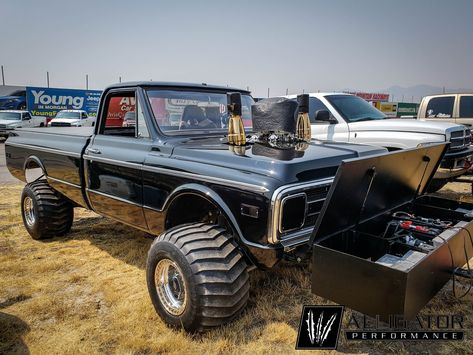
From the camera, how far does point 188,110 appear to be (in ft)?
13.2

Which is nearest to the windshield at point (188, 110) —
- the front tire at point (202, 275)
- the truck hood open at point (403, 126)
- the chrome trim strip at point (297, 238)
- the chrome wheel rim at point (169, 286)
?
the front tire at point (202, 275)

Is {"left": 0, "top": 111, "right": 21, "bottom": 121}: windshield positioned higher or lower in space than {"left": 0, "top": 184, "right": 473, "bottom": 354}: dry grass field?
higher

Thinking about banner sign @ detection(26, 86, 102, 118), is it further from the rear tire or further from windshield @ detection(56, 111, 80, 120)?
the rear tire

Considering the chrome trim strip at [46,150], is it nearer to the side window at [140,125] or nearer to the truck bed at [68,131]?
the truck bed at [68,131]

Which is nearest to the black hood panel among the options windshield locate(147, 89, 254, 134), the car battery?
the car battery

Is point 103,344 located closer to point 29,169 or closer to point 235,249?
point 235,249

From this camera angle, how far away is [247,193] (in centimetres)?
279

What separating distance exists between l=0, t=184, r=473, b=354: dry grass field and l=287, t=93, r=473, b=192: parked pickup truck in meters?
3.34

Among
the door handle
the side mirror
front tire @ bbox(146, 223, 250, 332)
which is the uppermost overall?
the side mirror

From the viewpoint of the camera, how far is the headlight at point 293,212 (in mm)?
2705

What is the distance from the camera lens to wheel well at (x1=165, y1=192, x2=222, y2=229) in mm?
3453

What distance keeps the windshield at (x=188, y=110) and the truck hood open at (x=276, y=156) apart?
0.29 meters

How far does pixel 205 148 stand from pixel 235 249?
3.03 ft

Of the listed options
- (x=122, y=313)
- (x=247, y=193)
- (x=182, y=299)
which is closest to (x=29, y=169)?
(x=122, y=313)
